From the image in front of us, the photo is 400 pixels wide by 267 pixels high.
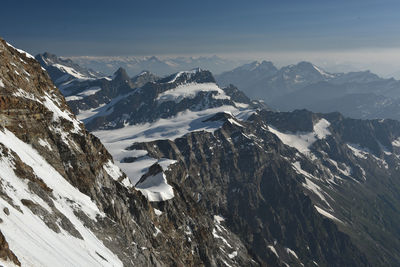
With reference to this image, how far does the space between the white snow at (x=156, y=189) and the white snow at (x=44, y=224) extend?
200ft

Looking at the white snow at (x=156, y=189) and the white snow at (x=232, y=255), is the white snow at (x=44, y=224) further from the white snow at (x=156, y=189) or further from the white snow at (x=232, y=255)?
the white snow at (x=232, y=255)

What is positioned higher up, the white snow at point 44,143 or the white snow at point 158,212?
the white snow at point 44,143

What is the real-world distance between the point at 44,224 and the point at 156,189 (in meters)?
91.1

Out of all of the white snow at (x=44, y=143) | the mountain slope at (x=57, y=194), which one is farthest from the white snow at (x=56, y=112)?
the white snow at (x=44, y=143)

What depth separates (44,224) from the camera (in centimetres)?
5478

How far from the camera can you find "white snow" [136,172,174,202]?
449 ft

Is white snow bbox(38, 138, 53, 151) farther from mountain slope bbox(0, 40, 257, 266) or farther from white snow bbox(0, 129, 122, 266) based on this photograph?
white snow bbox(0, 129, 122, 266)

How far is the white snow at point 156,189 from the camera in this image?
137 meters

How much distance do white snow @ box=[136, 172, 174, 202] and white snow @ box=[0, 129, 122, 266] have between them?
60.9m

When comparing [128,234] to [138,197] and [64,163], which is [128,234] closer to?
[138,197]

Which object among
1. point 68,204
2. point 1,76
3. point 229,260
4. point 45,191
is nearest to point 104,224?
point 68,204

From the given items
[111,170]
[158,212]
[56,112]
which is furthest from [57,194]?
[158,212]

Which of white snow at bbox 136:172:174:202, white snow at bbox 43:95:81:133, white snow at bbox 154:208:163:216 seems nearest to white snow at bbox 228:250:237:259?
white snow at bbox 136:172:174:202

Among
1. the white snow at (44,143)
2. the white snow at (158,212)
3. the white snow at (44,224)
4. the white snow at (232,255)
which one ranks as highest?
the white snow at (44,143)
